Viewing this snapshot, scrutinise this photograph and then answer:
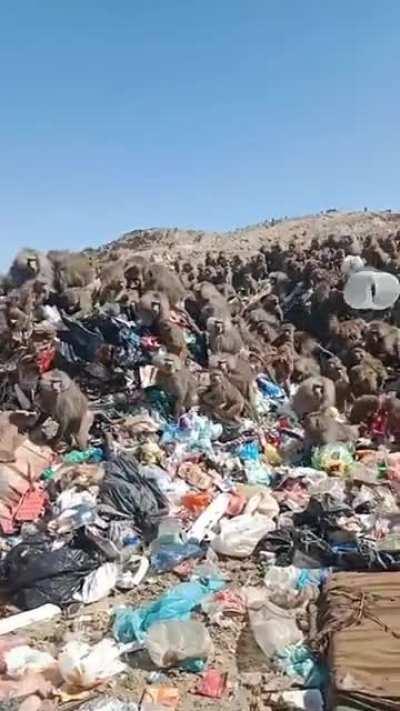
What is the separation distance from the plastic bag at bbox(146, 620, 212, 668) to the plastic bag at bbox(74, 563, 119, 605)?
86 cm

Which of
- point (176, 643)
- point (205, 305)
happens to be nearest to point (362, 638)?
point (176, 643)

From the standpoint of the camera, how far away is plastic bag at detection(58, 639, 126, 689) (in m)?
4.73

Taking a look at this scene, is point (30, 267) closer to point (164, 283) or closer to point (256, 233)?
point (164, 283)

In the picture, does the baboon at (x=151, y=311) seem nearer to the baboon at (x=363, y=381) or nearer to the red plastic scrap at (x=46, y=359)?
the red plastic scrap at (x=46, y=359)

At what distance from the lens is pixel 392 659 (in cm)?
450

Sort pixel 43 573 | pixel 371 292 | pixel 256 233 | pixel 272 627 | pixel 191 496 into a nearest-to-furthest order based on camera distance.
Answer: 1. pixel 272 627
2. pixel 43 573
3. pixel 191 496
4. pixel 371 292
5. pixel 256 233

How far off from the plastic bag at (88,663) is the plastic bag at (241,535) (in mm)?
1430

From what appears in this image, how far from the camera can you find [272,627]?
16.8ft

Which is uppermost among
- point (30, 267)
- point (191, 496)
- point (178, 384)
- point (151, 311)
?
point (30, 267)

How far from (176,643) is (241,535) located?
4.98ft

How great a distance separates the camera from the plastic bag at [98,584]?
5785 millimetres

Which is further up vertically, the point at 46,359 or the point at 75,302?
the point at 75,302

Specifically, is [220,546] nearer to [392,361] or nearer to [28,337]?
[28,337]

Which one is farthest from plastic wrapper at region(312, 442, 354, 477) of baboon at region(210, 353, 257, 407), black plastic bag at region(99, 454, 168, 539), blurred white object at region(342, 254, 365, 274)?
blurred white object at region(342, 254, 365, 274)
